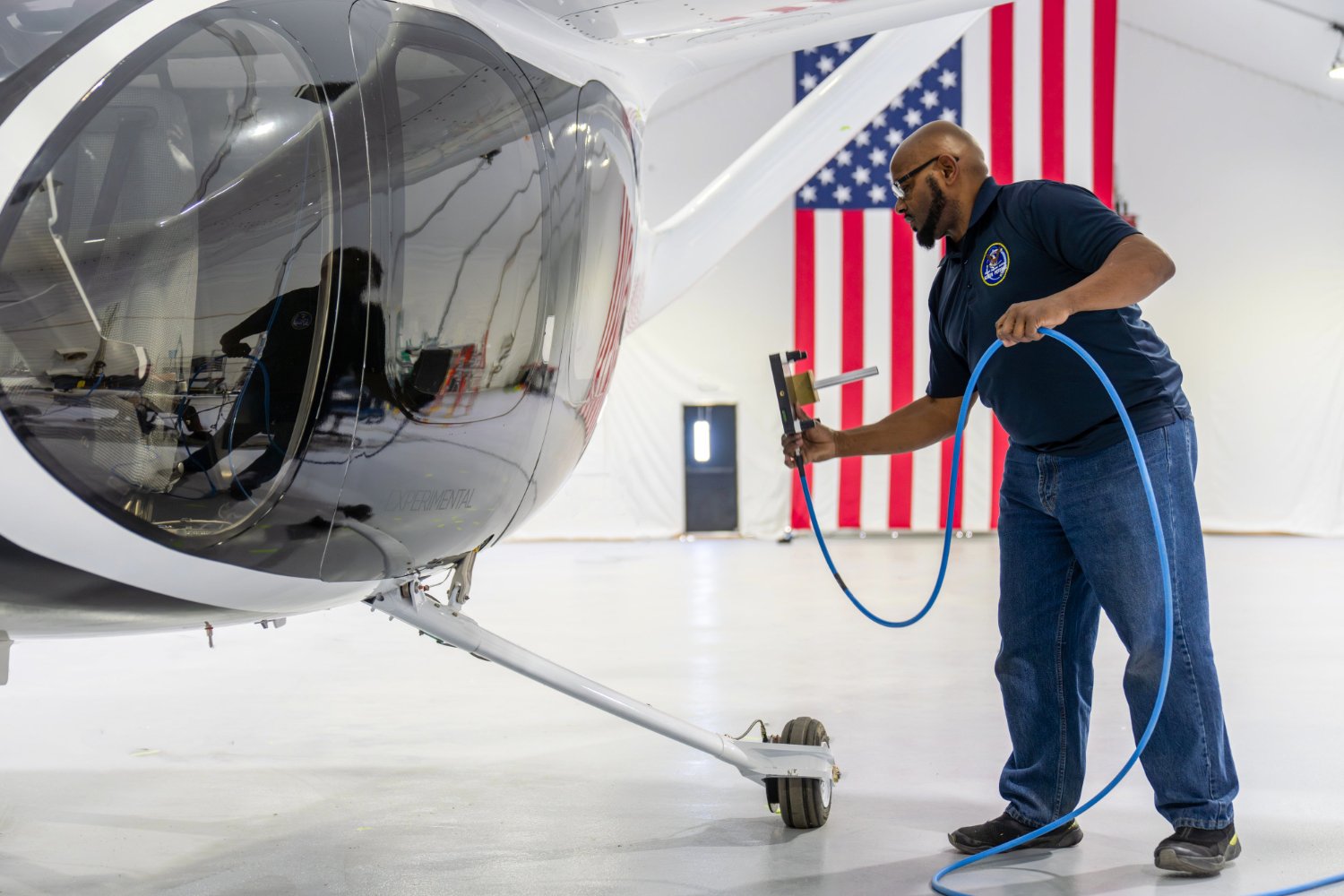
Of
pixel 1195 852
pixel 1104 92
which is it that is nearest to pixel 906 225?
pixel 1104 92

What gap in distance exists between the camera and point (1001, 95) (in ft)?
31.1

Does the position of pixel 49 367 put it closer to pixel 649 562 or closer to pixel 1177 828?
pixel 1177 828

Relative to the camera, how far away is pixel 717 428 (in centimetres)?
1048

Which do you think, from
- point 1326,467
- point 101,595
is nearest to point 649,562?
point 1326,467

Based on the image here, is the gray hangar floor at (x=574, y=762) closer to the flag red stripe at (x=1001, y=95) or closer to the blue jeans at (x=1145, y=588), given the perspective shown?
the blue jeans at (x=1145, y=588)

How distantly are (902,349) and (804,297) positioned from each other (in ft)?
3.14

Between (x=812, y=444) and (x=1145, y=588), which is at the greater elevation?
(x=812, y=444)

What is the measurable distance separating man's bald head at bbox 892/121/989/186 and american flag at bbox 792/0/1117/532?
7.15m

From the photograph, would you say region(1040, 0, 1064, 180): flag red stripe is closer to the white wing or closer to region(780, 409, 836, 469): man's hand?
the white wing

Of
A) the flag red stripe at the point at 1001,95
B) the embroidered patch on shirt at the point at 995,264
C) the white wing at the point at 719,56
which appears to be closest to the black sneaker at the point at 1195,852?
the embroidered patch on shirt at the point at 995,264

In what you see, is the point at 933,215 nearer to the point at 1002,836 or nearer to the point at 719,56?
the point at 719,56

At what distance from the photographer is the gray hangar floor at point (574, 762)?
2.20m

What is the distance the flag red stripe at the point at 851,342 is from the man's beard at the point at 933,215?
757 cm

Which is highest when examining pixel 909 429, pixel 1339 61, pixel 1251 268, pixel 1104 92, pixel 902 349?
pixel 1339 61
